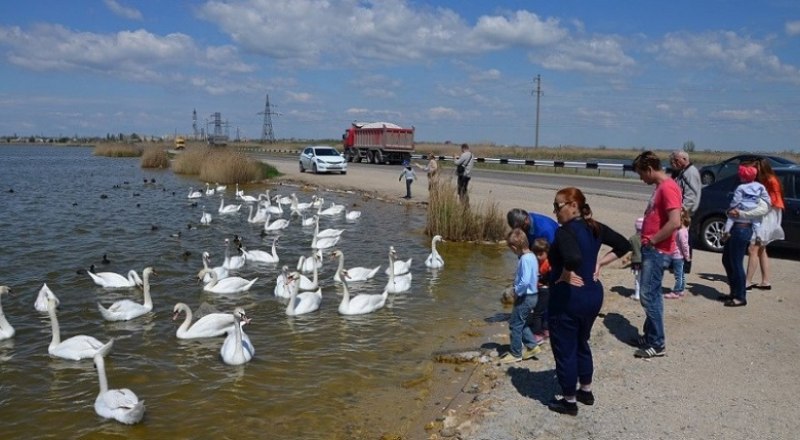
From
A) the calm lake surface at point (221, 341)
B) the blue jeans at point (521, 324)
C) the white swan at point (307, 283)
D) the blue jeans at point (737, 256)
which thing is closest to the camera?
the calm lake surface at point (221, 341)

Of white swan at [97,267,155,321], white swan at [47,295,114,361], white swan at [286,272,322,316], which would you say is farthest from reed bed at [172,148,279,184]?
white swan at [47,295,114,361]

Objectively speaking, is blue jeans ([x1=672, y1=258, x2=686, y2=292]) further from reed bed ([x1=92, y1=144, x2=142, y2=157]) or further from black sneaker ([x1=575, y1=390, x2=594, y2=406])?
reed bed ([x1=92, y1=144, x2=142, y2=157])

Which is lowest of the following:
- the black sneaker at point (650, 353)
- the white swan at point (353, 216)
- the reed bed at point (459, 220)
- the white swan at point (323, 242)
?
the white swan at point (323, 242)

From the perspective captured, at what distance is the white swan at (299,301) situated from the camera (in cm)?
988

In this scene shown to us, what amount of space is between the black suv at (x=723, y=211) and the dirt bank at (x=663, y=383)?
3.06 metres

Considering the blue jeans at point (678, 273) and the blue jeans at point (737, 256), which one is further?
the blue jeans at point (678, 273)

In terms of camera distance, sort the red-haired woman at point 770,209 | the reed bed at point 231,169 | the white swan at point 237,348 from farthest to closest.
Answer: the reed bed at point 231,169
the red-haired woman at point 770,209
the white swan at point 237,348

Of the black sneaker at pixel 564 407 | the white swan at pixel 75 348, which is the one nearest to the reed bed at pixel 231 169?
the white swan at pixel 75 348

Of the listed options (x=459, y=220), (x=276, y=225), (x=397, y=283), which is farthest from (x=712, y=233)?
(x=276, y=225)

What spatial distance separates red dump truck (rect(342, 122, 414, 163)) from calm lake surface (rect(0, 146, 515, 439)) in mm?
29638

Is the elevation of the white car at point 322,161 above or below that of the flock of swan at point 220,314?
above

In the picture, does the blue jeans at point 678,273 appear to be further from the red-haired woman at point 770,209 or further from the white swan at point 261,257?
the white swan at point 261,257

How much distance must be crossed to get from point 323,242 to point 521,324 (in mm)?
9247

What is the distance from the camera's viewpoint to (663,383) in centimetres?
618
